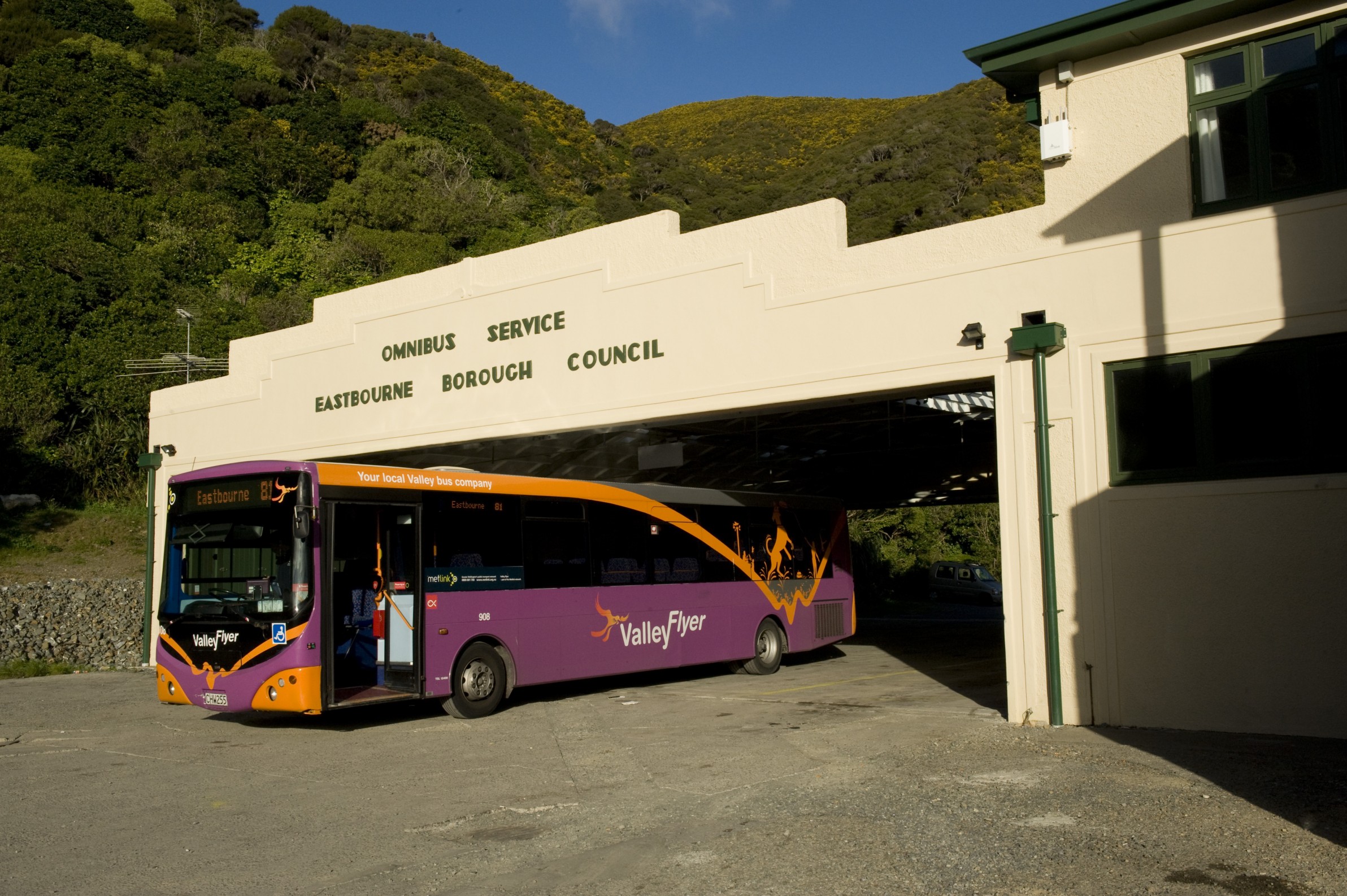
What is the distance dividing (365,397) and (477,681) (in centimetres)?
713

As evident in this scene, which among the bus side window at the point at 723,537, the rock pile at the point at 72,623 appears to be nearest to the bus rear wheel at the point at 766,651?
the bus side window at the point at 723,537

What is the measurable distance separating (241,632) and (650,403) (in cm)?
595

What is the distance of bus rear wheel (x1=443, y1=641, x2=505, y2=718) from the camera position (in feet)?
43.7

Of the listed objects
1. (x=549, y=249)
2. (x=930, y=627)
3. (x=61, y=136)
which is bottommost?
(x=930, y=627)

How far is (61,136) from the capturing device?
187 ft

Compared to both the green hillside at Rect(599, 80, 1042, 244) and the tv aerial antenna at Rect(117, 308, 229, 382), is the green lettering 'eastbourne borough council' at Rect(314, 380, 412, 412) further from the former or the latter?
the tv aerial antenna at Rect(117, 308, 229, 382)

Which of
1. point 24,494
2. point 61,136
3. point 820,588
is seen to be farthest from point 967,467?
point 61,136

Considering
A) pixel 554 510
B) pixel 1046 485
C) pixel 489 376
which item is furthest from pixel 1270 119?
pixel 489 376

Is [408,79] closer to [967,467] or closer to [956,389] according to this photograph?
[967,467]

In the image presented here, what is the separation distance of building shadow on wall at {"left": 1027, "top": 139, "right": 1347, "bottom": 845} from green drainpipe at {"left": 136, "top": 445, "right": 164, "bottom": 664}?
16795 mm

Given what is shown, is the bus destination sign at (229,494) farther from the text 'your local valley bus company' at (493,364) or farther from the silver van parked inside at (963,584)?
the silver van parked inside at (963,584)

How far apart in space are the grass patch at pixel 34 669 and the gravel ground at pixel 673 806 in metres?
7.65

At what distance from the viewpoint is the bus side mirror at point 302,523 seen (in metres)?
11.5

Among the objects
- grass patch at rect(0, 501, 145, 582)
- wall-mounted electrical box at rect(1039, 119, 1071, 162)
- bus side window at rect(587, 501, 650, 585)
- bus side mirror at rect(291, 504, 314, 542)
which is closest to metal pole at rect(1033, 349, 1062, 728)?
wall-mounted electrical box at rect(1039, 119, 1071, 162)
